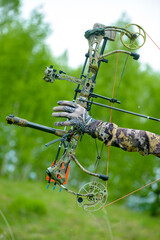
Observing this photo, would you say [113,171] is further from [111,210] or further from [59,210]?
[59,210]

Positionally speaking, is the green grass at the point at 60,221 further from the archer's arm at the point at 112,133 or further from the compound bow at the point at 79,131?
the archer's arm at the point at 112,133

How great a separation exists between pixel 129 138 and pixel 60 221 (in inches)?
397

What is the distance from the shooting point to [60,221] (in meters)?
13.4

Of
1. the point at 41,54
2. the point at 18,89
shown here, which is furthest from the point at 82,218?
the point at 41,54

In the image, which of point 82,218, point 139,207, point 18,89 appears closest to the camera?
point 82,218

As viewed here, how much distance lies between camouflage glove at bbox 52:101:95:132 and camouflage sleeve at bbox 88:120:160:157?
12 cm

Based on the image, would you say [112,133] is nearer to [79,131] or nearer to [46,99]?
[79,131]

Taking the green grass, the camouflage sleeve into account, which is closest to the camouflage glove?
the camouflage sleeve

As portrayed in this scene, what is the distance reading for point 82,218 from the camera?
14.0 metres

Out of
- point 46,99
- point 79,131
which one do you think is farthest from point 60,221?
point 79,131

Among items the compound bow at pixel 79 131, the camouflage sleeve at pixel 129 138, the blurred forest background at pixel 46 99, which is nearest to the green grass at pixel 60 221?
the blurred forest background at pixel 46 99

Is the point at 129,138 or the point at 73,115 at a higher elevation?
the point at 73,115

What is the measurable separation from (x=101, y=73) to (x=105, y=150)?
4729 millimetres

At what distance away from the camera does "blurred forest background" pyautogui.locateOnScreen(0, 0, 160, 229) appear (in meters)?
15.2
